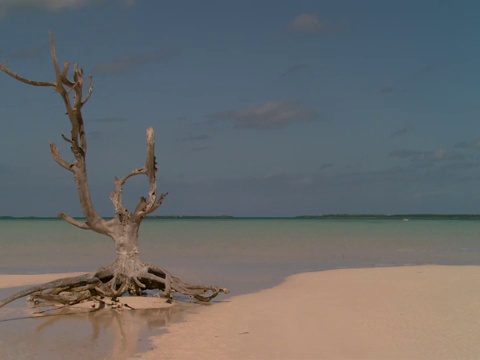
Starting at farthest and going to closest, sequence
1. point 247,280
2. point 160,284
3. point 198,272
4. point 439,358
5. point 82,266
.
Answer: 1. point 82,266
2. point 198,272
3. point 247,280
4. point 160,284
5. point 439,358

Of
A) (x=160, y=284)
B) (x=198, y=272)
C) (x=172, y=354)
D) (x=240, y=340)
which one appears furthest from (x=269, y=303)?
(x=198, y=272)

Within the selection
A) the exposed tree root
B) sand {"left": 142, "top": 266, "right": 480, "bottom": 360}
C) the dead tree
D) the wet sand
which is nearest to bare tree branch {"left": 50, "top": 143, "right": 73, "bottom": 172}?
the dead tree

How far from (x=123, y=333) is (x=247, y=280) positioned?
18.3 ft

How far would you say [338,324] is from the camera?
759cm

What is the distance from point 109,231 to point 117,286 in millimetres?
948

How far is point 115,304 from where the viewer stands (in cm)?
891

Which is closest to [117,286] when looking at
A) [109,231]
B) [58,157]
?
[109,231]

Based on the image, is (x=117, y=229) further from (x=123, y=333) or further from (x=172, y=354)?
(x=172, y=354)

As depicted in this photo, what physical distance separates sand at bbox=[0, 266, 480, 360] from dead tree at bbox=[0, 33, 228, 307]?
49cm

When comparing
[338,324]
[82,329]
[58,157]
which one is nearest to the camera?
[82,329]

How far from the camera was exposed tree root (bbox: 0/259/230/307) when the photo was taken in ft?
29.5

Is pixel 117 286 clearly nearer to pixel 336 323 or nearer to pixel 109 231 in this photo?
pixel 109 231

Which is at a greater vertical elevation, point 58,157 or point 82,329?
point 58,157

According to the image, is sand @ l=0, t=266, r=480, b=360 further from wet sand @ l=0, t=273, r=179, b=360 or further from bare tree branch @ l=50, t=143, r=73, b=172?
bare tree branch @ l=50, t=143, r=73, b=172
